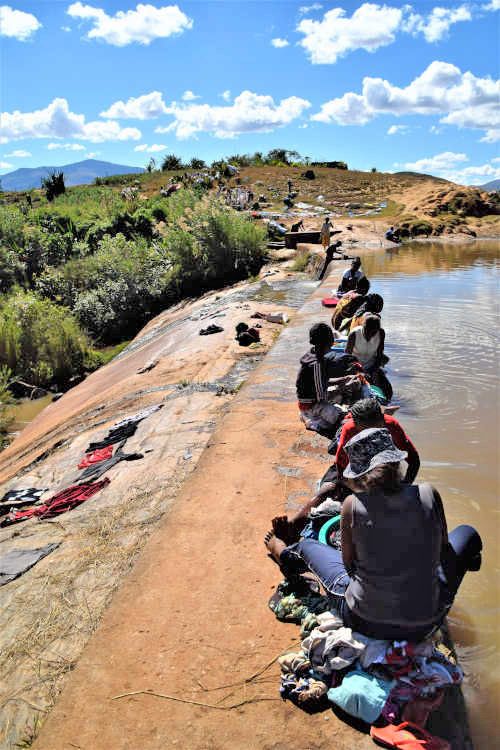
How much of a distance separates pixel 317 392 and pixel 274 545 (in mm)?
2240

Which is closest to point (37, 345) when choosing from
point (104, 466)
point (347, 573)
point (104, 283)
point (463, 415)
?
point (104, 283)

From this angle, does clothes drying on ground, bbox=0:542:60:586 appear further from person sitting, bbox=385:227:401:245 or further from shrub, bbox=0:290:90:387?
person sitting, bbox=385:227:401:245

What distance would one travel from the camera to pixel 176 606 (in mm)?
3734

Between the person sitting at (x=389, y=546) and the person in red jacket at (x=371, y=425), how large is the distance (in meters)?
0.89

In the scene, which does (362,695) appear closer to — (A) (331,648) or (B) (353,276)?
(A) (331,648)

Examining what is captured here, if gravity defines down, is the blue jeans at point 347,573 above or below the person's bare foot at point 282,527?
above

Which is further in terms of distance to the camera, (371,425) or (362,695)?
(371,425)

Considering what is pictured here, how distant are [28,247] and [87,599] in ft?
81.2

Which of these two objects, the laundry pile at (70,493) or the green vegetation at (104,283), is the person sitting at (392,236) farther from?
the laundry pile at (70,493)

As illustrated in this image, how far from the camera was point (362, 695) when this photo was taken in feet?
8.87

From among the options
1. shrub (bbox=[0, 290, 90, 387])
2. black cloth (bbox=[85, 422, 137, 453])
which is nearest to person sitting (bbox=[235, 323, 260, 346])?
black cloth (bbox=[85, 422, 137, 453])

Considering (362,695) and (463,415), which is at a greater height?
(362,695)

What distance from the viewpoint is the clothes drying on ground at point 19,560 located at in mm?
5098

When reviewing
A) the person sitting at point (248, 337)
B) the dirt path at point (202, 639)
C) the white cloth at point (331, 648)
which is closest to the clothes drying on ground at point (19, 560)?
the dirt path at point (202, 639)
